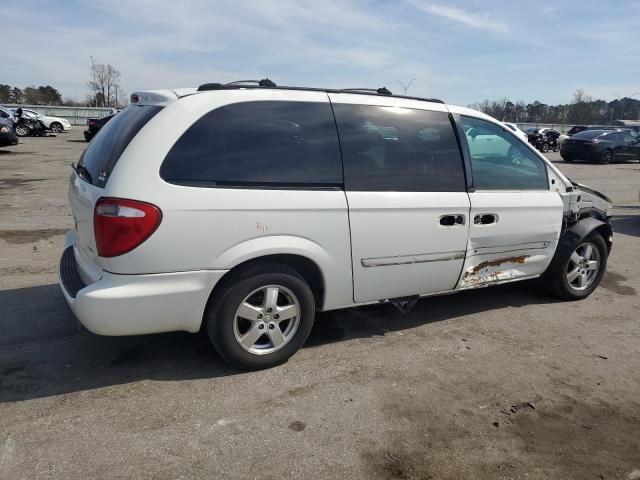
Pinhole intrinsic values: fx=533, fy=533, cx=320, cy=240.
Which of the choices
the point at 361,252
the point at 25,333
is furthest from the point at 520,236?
the point at 25,333

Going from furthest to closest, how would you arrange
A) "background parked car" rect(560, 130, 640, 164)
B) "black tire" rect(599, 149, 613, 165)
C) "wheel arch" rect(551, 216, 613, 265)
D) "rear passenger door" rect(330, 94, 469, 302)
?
"black tire" rect(599, 149, 613, 165) < "background parked car" rect(560, 130, 640, 164) < "wheel arch" rect(551, 216, 613, 265) < "rear passenger door" rect(330, 94, 469, 302)

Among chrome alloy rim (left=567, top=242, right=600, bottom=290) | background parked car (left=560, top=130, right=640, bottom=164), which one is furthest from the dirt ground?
background parked car (left=560, top=130, right=640, bottom=164)

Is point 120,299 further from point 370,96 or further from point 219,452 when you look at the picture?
point 370,96

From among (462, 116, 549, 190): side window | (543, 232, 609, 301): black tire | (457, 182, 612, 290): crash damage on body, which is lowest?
(543, 232, 609, 301): black tire

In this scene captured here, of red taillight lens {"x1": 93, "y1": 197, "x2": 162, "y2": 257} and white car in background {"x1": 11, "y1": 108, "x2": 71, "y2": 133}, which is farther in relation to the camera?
white car in background {"x1": 11, "y1": 108, "x2": 71, "y2": 133}

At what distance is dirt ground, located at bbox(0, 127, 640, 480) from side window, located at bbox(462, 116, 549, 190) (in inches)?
47.2

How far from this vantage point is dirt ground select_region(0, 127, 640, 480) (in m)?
2.72

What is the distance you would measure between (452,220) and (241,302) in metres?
1.77

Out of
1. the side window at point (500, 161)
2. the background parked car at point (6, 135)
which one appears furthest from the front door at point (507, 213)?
the background parked car at point (6, 135)

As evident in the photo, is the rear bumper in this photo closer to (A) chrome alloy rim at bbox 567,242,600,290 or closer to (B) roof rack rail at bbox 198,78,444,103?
(B) roof rack rail at bbox 198,78,444,103

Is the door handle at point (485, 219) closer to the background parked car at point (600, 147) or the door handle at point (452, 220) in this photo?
the door handle at point (452, 220)

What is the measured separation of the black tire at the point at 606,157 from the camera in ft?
76.6

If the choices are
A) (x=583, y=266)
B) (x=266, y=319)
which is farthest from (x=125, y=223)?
(x=583, y=266)

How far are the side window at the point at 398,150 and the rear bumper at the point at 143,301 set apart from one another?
126cm
